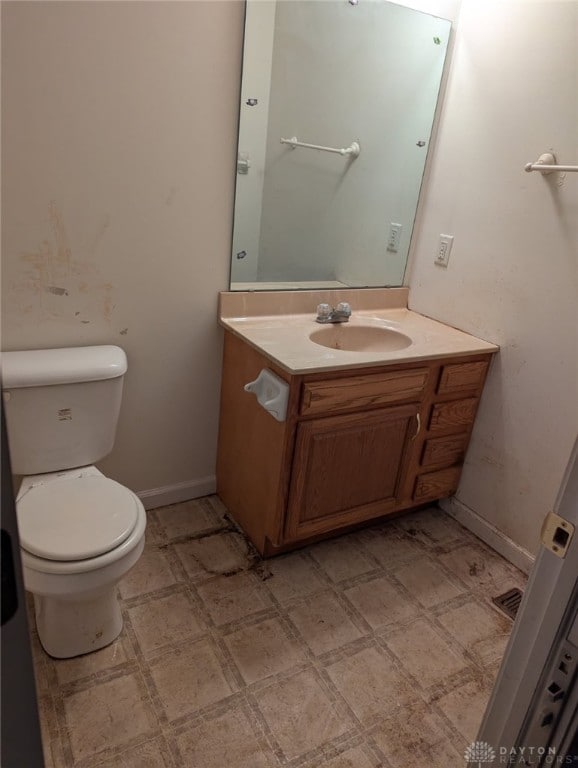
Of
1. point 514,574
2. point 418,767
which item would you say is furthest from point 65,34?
point 514,574

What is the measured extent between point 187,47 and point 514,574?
221 centimetres

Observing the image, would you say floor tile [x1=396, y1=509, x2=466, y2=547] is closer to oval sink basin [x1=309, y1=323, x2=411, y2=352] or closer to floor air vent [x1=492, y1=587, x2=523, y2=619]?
floor air vent [x1=492, y1=587, x2=523, y2=619]

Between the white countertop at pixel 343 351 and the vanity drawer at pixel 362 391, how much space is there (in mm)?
57

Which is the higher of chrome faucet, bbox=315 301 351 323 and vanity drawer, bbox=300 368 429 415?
chrome faucet, bbox=315 301 351 323

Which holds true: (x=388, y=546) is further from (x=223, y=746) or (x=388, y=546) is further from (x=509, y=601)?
(x=223, y=746)

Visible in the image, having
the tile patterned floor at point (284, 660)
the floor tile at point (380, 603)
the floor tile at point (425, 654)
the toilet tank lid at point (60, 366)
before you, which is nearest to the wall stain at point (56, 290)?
the toilet tank lid at point (60, 366)

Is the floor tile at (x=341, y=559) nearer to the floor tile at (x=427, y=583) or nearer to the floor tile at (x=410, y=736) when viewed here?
the floor tile at (x=427, y=583)

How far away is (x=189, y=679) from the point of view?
154 centimetres

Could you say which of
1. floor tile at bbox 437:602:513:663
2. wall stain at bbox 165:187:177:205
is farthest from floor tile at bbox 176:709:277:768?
wall stain at bbox 165:187:177:205

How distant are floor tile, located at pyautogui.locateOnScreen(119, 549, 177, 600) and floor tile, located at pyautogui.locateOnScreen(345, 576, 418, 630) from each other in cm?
66

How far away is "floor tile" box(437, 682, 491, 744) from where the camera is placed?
1.48 meters

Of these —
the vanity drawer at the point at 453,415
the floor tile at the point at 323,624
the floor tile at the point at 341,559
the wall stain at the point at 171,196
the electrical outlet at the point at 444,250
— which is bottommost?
the floor tile at the point at 323,624

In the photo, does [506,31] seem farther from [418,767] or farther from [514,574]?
[418,767]

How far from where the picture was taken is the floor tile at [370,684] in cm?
151
